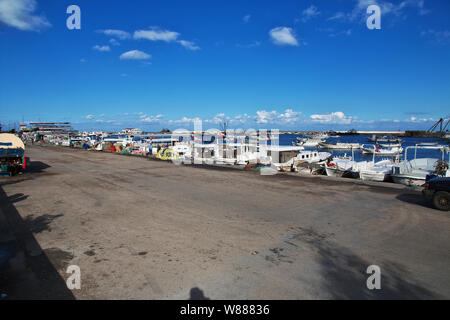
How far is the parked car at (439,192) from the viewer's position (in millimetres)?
8869

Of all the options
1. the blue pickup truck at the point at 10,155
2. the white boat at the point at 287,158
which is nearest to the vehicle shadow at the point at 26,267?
the blue pickup truck at the point at 10,155

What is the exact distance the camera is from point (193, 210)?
29.7 feet

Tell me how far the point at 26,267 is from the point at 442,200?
12113 mm

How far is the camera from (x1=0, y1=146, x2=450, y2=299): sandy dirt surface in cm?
440

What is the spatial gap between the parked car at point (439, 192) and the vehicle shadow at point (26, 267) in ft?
36.4

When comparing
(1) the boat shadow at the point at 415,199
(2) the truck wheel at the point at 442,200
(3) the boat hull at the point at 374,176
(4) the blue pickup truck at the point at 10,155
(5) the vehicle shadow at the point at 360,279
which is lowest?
(3) the boat hull at the point at 374,176

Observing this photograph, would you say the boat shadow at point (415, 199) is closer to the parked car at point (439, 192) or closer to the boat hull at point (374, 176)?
the parked car at point (439, 192)

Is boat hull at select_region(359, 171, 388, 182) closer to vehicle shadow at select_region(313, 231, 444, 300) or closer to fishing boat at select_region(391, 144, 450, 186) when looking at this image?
fishing boat at select_region(391, 144, 450, 186)

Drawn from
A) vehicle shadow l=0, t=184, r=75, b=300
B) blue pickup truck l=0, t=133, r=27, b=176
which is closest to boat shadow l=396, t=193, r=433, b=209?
vehicle shadow l=0, t=184, r=75, b=300

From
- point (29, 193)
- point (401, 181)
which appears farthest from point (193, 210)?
point (401, 181)

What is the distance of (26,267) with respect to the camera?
497 centimetres
